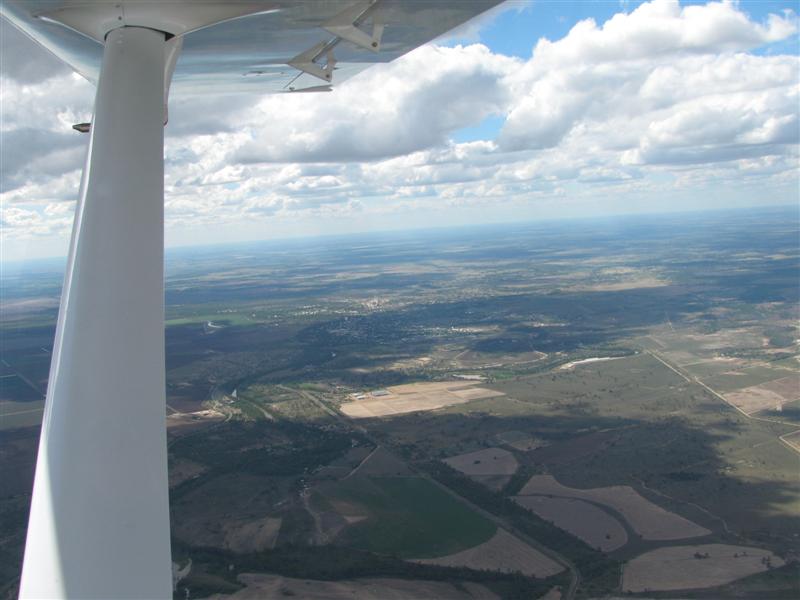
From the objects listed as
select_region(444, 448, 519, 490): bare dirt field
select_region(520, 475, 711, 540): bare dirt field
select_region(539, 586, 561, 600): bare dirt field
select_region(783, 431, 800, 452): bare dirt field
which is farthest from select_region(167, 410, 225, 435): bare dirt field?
select_region(783, 431, 800, 452): bare dirt field

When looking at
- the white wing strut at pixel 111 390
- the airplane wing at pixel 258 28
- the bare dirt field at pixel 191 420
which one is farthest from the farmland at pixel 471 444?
the white wing strut at pixel 111 390

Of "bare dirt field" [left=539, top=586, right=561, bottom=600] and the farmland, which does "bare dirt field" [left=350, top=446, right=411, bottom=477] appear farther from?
"bare dirt field" [left=539, top=586, right=561, bottom=600]

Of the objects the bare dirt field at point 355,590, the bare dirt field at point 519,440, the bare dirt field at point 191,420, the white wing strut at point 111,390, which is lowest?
the bare dirt field at point 519,440

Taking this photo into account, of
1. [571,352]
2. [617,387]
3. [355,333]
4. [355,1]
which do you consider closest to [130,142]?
[355,1]

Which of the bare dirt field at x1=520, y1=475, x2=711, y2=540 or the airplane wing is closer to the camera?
the airplane wing

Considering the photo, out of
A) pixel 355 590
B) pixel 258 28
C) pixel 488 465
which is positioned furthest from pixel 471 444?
pixel 258 28

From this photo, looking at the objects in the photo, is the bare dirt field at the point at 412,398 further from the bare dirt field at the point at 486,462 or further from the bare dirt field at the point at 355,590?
the bare dirt field at the point at 355,590
